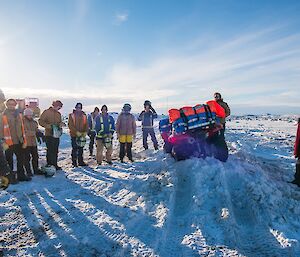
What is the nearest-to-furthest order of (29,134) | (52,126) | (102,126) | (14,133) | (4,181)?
(4,181)
(14,133)
(29,134)
(52,126)
(102,126)

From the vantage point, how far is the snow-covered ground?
467 cm

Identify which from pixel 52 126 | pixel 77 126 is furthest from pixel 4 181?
pixel 77 126

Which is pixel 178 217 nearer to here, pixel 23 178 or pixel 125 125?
pixel 23 178

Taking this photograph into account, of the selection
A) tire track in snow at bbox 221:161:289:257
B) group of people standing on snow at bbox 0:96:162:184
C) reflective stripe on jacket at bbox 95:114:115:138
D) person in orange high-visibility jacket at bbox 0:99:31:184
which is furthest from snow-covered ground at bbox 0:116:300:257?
reflective stripe on jacket at bbox 95:114:115:138

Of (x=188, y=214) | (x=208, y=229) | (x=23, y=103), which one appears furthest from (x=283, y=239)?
(x=23, y=103)

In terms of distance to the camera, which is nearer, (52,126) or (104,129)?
(52,126)

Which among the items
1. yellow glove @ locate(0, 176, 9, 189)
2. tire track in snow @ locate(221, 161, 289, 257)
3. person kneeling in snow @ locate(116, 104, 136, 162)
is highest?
person kneeling in snow @ locate(116, 104, 136, 162)

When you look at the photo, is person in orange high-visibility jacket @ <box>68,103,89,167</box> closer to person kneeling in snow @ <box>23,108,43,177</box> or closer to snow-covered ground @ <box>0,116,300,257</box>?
person kneeling in snow @ <box>23,108,43,177</box>

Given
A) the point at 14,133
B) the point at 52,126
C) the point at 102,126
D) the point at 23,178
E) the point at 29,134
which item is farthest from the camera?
the point at 102,126

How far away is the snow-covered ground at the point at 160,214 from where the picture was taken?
15.3 feet

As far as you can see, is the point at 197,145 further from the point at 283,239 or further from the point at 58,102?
the point at 58,102

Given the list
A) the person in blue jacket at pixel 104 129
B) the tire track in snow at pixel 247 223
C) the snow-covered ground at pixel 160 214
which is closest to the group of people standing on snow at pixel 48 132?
the person in blue jacket at pixel 104 129

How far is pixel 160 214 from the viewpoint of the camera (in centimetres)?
574

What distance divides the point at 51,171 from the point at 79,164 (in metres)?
1.87
